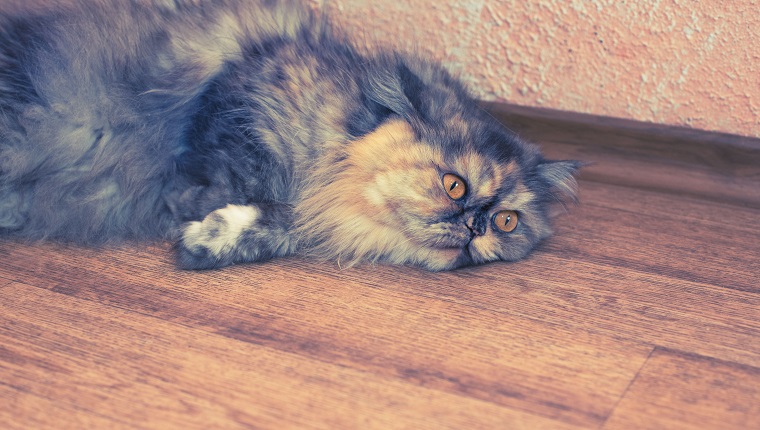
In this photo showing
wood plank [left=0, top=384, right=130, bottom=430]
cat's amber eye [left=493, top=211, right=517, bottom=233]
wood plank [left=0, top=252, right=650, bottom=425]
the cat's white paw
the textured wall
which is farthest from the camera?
the textured wall

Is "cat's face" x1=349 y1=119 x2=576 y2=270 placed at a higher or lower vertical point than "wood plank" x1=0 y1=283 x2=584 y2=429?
higher

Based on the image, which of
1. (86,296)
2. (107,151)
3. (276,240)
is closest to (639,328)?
(276,240)

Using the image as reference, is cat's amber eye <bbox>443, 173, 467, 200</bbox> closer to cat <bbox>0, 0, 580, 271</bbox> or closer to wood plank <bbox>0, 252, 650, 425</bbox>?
cat <bbox>0, 0, 580, 271</bbox>

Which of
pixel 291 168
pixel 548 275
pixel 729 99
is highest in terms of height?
pixel 729 99

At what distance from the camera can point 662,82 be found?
6.58 ft

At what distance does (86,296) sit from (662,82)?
1610mm

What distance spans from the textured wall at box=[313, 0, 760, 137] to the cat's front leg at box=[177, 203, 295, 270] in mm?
832

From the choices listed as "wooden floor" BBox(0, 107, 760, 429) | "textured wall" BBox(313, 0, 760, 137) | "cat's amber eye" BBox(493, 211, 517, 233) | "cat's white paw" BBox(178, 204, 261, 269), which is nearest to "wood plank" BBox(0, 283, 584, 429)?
"wooden floor" BBox(0, 107, 760, 429)

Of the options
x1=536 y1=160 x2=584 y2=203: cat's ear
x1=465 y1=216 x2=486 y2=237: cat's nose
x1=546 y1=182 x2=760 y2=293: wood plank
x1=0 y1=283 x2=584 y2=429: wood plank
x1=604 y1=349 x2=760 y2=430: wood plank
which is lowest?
x1=546 y1=182 x2=760 y2=293: wood plank

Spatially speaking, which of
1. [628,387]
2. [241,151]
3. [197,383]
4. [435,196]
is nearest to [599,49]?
[435,196]

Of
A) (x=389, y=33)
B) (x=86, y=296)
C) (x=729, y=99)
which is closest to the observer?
(x=86, y=296)

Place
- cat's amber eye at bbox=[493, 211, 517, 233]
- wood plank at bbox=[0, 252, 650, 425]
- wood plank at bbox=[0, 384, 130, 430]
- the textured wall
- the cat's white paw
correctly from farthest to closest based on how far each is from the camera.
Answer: the textured wall < cat's amber eye at bbox=[493, 211, 517, 233] < the cat's white paw < wood plank at bbox=[0, 252, 650, 425] < wood plank at bbox=[0, 384, 130, 430]

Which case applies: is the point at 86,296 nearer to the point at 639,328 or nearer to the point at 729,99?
the point at 639,328

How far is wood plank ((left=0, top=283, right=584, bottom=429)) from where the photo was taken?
1.00m
